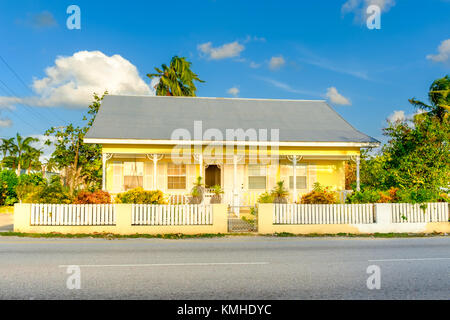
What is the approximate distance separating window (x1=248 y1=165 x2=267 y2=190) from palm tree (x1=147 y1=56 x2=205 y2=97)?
16726 mm

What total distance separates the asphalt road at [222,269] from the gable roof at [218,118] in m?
7.33

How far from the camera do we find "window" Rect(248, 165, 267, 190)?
738 inches

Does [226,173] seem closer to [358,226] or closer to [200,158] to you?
[200,158]

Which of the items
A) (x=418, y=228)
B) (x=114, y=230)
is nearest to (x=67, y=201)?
(x=114, y=230)

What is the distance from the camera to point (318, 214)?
12.8 m

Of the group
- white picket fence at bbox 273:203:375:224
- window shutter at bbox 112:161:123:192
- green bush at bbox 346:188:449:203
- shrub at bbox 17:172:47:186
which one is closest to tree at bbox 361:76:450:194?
green bush at bbox 346:188:449:203

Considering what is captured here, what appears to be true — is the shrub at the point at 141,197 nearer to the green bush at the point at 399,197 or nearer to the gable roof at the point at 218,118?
the gable roof at the point at 218,118

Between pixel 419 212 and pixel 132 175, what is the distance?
1235 centimetres

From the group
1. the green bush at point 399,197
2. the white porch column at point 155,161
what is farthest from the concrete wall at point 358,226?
the white porch column at point 155,161

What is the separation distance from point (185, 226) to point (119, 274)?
5.85 m

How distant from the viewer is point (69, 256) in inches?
328

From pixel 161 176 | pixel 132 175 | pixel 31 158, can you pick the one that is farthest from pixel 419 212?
pixel 31 158

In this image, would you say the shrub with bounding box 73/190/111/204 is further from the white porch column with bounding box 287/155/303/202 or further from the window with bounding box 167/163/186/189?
the white porch column with bounding box 287/155/303/202
